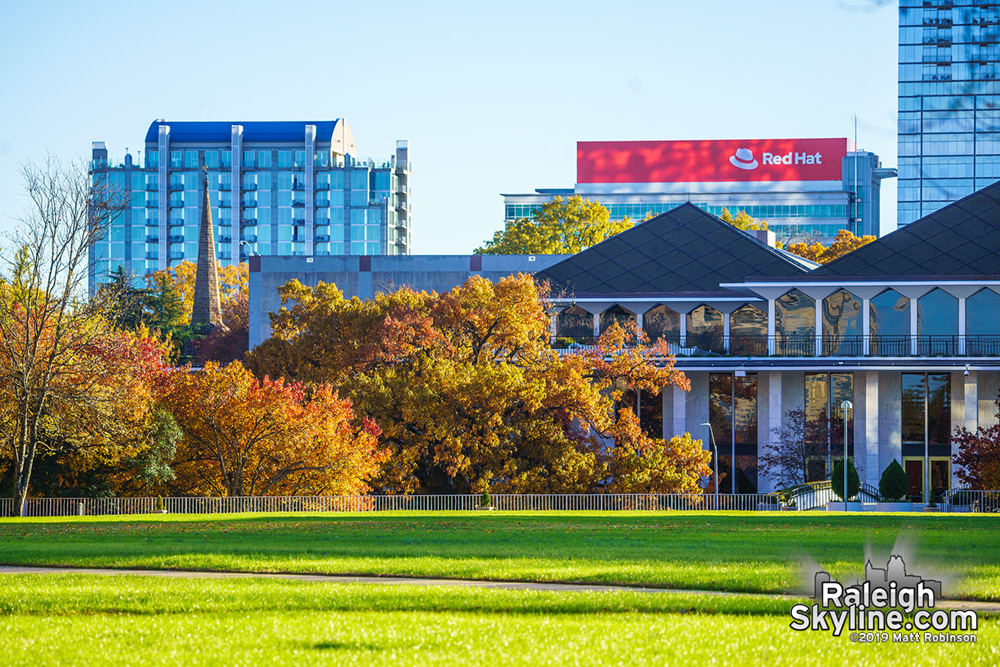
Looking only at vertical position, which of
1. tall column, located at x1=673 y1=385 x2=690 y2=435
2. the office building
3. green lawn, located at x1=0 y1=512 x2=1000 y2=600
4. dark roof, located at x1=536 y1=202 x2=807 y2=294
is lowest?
green lawn, located at x1=0 y1=512 x2=1000 y2=600

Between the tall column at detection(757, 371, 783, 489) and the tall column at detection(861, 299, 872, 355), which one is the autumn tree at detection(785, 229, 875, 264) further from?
the tall column at detection(757, 371, 783, 489)

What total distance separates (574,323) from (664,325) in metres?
4.73

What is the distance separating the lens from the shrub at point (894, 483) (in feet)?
187

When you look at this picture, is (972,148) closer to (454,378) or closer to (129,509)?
(454,378)

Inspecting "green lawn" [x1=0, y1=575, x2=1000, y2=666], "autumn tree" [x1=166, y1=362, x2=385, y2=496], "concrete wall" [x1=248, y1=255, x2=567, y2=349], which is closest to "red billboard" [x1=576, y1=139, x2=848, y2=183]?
"concrete wall" [x1=248, y1=255, x2=567, y2=349]

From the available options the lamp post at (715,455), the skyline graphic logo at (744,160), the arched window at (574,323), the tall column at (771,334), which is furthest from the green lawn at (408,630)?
the skyline graphic logo at (744,160)

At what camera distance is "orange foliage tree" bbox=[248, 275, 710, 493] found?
5275 centimetres

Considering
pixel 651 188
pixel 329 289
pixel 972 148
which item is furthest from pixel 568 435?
pixel 972 148

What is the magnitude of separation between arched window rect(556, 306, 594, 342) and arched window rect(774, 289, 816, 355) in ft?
31.5

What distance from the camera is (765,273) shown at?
6631 cm

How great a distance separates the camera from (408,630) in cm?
1431

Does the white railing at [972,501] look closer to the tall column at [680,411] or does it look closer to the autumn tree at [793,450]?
the autumn tree at [793,450]

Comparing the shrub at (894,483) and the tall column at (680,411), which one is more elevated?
the tall column at (680,411)

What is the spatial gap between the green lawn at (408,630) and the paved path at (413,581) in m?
0.80
